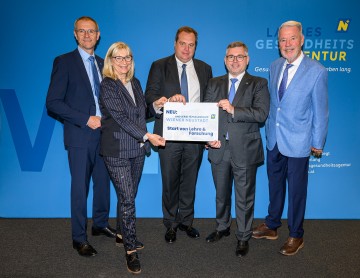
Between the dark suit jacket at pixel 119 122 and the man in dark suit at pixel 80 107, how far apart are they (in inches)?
9.6

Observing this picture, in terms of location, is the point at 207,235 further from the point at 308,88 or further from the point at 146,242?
the point at 308,88

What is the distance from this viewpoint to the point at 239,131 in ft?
10.4

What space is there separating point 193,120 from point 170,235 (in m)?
1.25

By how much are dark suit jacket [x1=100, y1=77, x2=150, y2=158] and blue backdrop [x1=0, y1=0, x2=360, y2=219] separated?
4.02 feet

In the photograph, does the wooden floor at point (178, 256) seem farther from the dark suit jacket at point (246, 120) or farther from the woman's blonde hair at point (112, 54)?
the woman's blonde hair at point (112, 54)

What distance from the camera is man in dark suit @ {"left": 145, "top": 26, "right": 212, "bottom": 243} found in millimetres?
3348

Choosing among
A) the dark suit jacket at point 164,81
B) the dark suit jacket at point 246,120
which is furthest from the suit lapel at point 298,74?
the dark suit jacket at point 164,81

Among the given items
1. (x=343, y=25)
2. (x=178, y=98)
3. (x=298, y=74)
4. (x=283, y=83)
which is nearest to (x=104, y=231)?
(x=178, y=98)

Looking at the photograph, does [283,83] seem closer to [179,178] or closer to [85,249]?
Answer: [179,178]

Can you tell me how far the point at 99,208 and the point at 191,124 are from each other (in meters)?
1.37

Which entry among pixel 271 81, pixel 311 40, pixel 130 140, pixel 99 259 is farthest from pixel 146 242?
pixel 311 40

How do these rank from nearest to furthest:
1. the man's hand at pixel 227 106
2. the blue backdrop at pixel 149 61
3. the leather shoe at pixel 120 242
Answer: the man's hand at pixel 227 106
the leather shoe at pixel 120 242
the blue backdrop at pixel 149 61

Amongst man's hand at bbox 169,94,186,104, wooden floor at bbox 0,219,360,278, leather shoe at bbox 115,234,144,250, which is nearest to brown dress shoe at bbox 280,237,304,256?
wooden floor at bbox 0,219,360,278

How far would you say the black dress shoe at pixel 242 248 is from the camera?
128 inches
